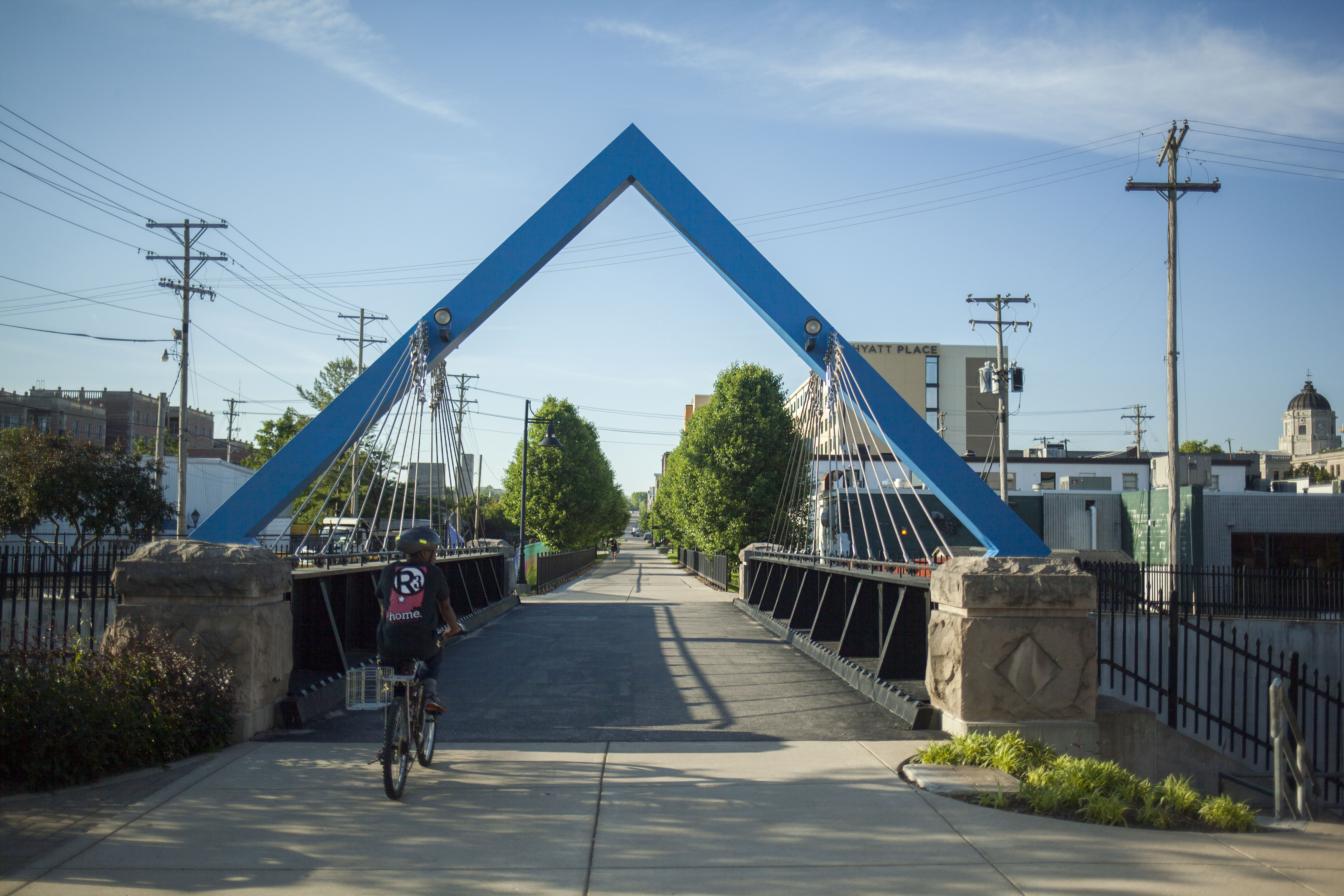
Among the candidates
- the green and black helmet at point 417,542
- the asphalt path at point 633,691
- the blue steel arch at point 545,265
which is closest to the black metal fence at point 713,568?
the asphalt path at point 633,691

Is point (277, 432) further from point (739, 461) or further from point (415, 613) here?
point (415, 613)

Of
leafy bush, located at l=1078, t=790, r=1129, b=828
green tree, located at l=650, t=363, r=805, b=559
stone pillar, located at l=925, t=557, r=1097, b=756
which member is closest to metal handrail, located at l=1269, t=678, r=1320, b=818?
leafy bush, located at l=1078, t=790, r=1129, b=828

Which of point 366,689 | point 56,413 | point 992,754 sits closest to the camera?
point 992,754

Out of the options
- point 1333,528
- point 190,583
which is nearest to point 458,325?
point 190,583

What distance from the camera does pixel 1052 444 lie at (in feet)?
213

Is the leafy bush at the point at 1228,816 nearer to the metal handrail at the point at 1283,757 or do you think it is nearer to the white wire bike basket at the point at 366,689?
the metal handrail at the point at 1283,757


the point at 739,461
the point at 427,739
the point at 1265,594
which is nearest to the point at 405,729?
the point at 427,739

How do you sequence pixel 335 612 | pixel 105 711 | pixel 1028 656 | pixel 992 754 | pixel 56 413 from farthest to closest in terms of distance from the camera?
pixel 56 413, pixel 335 612, pixel 1028 656, pixel 992 754, pixel 105 711

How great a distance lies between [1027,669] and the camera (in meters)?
7.54

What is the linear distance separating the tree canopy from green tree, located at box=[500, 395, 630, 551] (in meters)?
31.2

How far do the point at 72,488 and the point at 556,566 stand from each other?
1814 cm

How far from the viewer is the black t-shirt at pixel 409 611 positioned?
248 inches

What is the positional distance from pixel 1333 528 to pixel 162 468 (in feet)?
144

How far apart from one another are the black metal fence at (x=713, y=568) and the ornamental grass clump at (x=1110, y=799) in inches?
1172
